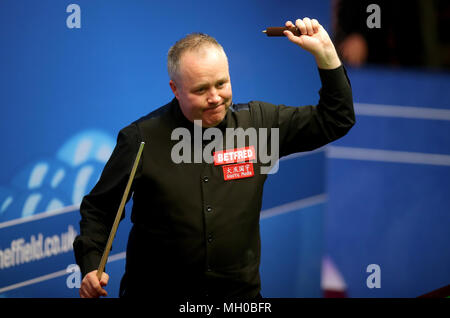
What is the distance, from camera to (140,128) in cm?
200

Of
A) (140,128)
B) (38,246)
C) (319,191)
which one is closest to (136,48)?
(140,128)

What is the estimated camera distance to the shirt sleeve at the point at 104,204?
6.29 feet

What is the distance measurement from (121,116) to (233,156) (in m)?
0.84

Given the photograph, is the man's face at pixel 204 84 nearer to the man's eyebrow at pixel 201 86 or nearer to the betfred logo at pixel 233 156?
the man's eyebrow at pixel 201 86

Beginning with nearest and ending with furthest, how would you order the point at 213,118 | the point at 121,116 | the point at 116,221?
the point at 116,221, the point at 213,118, the point at 121,116

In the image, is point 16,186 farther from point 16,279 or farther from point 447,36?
point 447,36

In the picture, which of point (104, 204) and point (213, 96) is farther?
point (104, 204)

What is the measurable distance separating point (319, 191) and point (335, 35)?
60.6 inches

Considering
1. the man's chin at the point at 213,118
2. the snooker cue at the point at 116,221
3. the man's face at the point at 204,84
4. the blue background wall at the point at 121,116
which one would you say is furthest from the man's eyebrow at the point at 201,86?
the blue background wall at the point at 121,116

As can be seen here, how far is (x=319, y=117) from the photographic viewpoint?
2.00m

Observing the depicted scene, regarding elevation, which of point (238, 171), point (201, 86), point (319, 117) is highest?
point (201, 86)

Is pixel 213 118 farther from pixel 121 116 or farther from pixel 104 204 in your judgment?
pixel 121 116

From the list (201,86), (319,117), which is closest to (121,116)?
(201,86)

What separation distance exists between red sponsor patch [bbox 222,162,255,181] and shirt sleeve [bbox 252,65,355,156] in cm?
15
